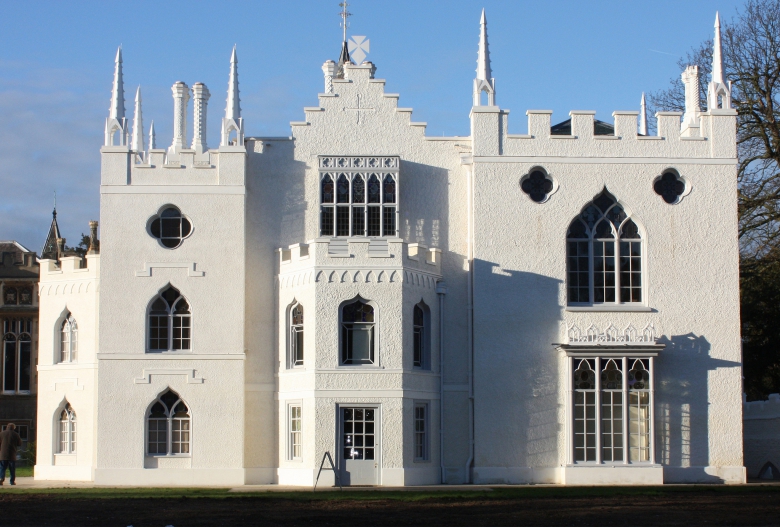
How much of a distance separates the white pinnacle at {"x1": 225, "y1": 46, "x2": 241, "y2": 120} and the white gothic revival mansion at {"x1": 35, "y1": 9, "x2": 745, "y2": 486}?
2.4 inches

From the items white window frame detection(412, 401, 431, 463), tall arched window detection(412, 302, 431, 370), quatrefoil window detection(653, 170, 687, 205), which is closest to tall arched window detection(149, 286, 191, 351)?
tall arched window detection(412, 302, 431, 370)

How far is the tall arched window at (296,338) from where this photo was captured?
27.7 metres

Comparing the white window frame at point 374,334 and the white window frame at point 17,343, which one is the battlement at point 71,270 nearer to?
the white window frame at point 374,334

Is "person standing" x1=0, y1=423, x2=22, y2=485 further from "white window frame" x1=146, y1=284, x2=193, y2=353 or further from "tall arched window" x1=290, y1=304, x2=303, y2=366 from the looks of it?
"tall arched window" x1=290, y1=304, x2=303, y2=366

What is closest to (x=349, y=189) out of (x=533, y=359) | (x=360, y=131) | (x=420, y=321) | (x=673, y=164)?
(x=360, y=131)

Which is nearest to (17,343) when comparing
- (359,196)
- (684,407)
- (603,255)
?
(359,196)

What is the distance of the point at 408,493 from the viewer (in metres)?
23.6

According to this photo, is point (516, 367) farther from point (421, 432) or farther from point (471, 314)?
point (421, 432)

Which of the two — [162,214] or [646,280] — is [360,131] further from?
[646,280]

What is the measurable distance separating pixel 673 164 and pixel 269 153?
10.5 m

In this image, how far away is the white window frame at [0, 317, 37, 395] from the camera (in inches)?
2045

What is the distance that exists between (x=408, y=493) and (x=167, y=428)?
23.6ft

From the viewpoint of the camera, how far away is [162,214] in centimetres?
2842

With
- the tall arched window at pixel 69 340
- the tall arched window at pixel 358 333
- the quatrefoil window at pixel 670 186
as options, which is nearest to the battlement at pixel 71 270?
the tall arched window at pixel 69 340
